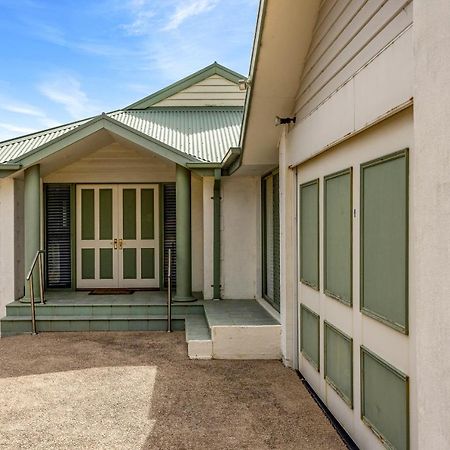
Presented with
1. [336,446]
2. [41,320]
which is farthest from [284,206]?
[41,320]

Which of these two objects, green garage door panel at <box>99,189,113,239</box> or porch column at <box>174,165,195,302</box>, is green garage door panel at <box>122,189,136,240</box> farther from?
porch column at <box>174,165,195,302</box>

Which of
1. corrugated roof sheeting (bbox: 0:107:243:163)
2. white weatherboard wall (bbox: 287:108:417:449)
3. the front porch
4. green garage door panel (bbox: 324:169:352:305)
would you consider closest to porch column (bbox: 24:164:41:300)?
the front porch

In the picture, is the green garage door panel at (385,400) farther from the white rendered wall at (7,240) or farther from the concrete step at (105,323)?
the white rendered wall at (7,240)

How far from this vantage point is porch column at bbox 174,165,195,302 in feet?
24.4

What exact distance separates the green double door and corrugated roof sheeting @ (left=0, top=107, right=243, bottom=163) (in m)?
1.10

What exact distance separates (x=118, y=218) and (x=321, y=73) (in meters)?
5.75

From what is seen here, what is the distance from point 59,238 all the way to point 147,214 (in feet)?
5.65

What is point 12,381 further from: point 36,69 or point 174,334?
point 36,69

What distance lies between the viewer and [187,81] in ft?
35.5

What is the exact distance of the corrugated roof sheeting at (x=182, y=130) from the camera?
8.33 meters

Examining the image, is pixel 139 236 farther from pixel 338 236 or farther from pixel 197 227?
pixel 338 236

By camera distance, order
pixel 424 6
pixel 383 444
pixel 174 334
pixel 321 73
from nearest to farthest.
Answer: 1. pixel 424 6
2. pixel 383 444
3. pixel 321 73
4. pixel 174 334

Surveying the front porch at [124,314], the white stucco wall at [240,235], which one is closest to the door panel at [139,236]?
the front porch at [124,314]

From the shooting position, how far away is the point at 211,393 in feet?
15.0
